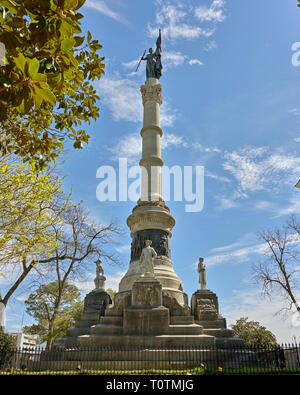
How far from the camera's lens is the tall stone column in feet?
56.6

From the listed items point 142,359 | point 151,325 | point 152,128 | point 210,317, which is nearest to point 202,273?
point 210,317

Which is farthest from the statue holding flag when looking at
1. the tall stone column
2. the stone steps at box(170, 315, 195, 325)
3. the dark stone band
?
the stone steps at box(170, 315, 195, 325)

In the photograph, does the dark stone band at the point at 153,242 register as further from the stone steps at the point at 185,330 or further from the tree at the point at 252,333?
the tree at the point at 252,333

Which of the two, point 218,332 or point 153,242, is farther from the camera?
point 153,242

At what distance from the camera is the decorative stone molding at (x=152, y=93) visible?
22.8m

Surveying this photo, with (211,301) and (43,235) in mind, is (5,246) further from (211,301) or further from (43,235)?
(211,301)

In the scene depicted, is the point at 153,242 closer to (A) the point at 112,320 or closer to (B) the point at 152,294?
(B) the point at 152,294

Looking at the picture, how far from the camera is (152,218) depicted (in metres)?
18.7

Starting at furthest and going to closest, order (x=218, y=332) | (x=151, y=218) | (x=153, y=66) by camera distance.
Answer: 1. (x=153, y=66)
2. (x=151, y=218)
3. (x=218, y=332)

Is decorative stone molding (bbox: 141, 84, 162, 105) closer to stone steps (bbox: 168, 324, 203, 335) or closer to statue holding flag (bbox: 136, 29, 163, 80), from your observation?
statue holding flag (bbox: 136, 29, 163, 80)

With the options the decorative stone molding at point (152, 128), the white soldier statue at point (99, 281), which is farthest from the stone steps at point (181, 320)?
the decorative stone molding at point (152, 128)

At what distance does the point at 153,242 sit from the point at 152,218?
1481 millimetres
